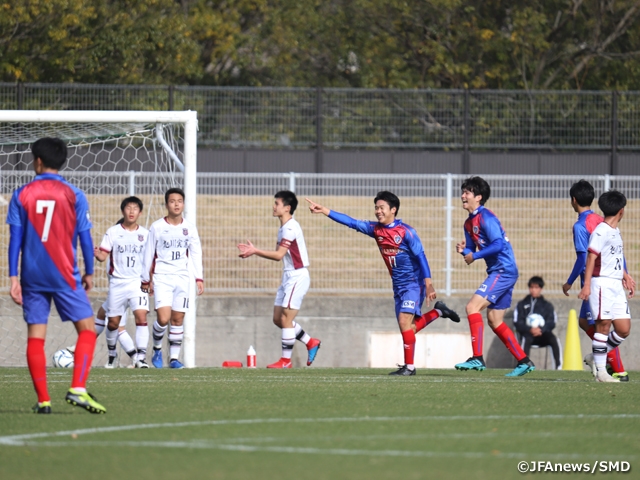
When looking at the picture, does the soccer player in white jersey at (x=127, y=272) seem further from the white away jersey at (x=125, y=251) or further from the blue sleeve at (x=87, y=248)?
the blue sleeve at (x=87, y=248)

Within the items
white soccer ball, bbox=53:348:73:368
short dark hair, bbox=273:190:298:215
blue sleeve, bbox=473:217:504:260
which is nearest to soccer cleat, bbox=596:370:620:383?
blue sleeve, bbox=473:217:504:260

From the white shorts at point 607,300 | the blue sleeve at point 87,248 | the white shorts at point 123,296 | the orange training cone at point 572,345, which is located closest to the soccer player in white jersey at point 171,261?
the white shorts at point 123,296

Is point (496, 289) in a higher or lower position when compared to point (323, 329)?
higher

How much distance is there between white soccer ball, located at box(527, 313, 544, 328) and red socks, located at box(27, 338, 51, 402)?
9.58m

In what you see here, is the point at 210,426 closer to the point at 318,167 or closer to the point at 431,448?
the point at 431,448

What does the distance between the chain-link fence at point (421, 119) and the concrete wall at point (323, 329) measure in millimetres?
6645

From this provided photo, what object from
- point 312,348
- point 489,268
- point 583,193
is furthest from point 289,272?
point 583,193

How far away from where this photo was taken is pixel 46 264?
688cm

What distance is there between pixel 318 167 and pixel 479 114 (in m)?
3.49

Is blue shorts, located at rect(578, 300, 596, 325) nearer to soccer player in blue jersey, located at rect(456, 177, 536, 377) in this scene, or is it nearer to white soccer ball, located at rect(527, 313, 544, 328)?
soccer player in blue jersey, located at rect(456, 177, 536, 377)

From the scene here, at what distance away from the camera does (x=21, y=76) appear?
25.0m

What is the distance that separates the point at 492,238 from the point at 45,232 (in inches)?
199

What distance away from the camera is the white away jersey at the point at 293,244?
12391 mm

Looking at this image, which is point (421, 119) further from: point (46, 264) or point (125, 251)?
point (46, 264)
